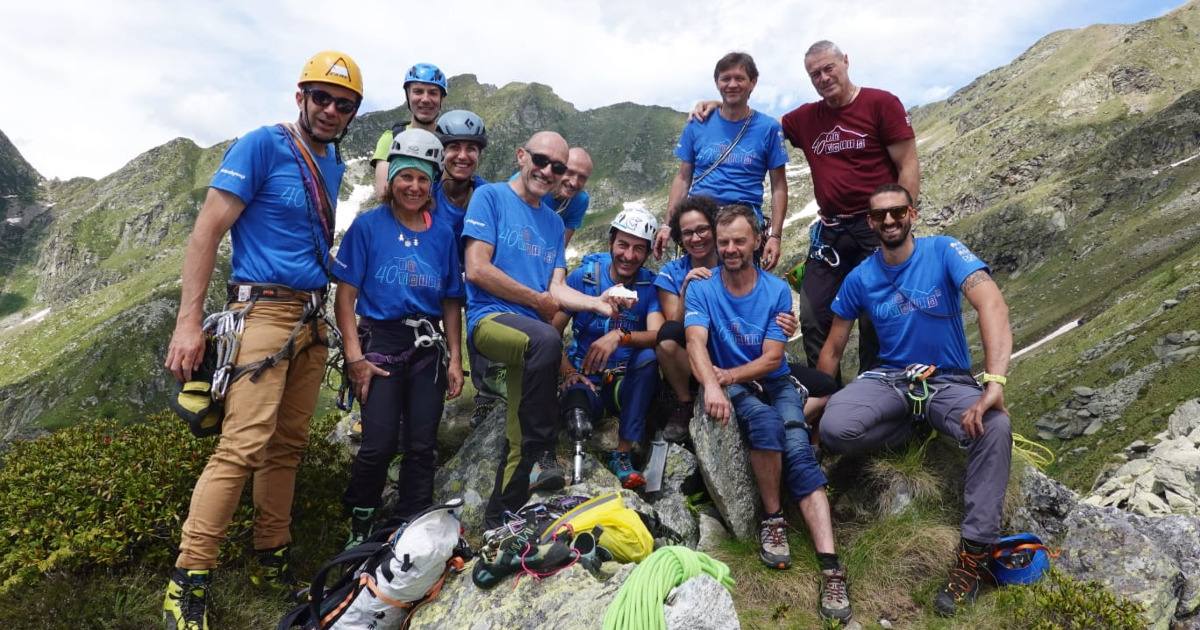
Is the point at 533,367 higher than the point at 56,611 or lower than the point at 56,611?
higher

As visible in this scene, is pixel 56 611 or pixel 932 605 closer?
pixel 56 611

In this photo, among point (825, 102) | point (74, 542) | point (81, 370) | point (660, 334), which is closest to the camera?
point (74, 542)

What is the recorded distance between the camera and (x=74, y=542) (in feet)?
19.7

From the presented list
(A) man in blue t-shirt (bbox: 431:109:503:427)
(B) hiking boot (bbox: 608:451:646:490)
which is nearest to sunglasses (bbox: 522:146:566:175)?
(A) man in blue t-shirt (bbox: 431:109:503:427)

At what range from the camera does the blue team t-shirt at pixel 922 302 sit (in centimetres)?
745

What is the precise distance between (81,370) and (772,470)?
164 meters

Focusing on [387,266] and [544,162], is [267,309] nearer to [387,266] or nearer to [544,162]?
[387,266]

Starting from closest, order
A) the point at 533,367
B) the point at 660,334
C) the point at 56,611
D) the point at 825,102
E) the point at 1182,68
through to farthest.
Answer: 1. the point at 56,611
2. the point at 533,367
3. the point at 660,334
4. the point at 825,102
5. the point at 1182,68

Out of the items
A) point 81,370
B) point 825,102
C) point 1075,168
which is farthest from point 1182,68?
point 81,370

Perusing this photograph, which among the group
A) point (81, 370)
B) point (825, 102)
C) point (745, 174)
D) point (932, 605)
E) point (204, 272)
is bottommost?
point (81, 370)

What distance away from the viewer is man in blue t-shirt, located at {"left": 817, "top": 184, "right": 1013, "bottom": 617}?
22.5 ft

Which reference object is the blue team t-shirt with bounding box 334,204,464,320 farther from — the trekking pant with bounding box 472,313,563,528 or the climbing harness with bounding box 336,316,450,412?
the trekking pant with bounding box 472,313,563,528

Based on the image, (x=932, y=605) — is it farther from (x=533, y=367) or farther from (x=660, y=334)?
(x=533, y=367)

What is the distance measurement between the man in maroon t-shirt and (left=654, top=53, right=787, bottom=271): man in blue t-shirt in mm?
607
